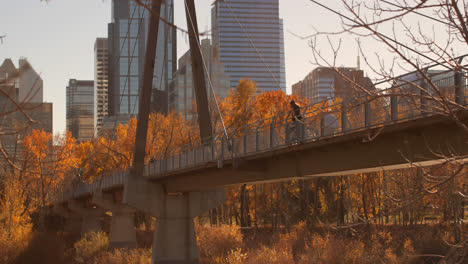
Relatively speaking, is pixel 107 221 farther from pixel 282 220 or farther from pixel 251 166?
pixel 251 166

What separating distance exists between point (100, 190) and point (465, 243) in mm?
42770

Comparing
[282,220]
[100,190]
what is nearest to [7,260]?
[100,190]

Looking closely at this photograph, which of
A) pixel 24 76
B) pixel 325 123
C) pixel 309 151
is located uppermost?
pixel 325 123

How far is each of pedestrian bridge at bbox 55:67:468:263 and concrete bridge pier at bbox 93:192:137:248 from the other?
236 inches

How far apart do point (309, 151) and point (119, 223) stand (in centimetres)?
3033

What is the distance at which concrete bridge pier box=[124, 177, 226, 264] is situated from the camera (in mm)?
32656

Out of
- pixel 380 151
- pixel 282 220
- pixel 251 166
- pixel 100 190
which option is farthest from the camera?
pixel 282 220

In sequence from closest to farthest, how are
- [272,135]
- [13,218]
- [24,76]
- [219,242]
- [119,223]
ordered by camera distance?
[24,76] → [272,135] → [219,242] → [13,218] → [119,223]

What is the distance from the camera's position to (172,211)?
33438mm

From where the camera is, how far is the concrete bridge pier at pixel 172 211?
3266 centimetres

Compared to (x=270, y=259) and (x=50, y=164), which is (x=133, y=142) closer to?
(x=50, y=164)

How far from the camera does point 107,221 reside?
72.9 metres

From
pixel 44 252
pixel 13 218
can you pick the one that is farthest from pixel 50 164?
pixel 13 218

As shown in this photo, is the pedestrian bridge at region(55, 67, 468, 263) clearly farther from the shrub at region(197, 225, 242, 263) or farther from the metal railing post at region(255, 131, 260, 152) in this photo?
the shrub at region(197, 225, 242, 263)
